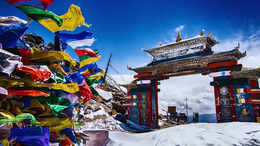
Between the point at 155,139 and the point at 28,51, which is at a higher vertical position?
the point at 28,51

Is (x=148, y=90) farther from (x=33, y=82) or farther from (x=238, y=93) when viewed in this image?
(x=33, y=82)

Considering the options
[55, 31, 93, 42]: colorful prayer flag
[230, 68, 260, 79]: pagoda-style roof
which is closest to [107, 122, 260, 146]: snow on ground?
[55, 31, 93, 42]: colorful prayer flag

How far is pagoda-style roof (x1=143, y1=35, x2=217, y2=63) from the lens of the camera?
37.4ft

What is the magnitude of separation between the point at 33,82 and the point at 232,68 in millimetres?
10098

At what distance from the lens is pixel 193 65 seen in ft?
34.9

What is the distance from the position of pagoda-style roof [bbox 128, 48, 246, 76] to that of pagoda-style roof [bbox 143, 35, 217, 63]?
113 centimetres

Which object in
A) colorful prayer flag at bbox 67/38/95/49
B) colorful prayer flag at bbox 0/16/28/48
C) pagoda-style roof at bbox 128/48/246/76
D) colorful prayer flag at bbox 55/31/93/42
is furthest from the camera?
pagoda-style roof at bbox 128/48/246/76

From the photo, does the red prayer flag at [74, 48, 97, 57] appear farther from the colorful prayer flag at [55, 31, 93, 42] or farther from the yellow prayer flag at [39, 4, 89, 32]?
the yellow prayer flag at [39, 4, 89, 32]

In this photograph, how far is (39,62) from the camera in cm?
228

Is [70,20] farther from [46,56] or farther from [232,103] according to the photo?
[232,103]

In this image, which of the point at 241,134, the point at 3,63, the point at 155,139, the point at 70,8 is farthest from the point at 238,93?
the point at 3,63

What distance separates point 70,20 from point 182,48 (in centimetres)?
1117

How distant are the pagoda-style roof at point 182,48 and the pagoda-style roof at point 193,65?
1.13 metres

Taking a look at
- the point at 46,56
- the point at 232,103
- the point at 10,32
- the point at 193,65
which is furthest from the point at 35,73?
the point at 193,65
